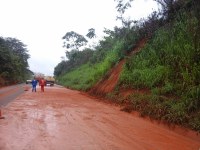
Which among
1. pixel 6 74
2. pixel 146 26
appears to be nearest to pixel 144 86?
pixel 146 26

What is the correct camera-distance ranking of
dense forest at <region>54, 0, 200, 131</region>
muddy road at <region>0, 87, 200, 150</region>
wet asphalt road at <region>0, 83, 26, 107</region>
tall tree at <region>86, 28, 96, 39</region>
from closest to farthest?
1. muddy road at <region>0, 87, 200, 150</region>
2. dense forest at <region>54, 0, 200, 131</region>
3. wet asphalt road at <region>0, 83, 26, 107</region>
4. tall tree at <region>86, 28, 96, 39</region>

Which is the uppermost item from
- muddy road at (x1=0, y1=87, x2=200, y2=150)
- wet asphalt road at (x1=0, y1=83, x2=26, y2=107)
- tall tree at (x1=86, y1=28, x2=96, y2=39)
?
tall tree at (x1=86, y1=28, x2=96, y2=39)

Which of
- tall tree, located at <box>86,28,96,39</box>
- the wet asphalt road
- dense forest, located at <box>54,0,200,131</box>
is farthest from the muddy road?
tall tree, located at <box>86,28,96,39</box>

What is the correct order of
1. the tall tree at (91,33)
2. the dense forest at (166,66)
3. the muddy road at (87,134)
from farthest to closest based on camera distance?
the tall tree at (91,33), the dense forest at (166,66), the muddy road at (87,134)

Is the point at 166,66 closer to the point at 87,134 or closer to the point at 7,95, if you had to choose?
the point at 87,134

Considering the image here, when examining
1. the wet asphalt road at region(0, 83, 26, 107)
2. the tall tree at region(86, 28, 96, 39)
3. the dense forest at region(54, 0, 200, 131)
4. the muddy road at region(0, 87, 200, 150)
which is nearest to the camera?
the muddy road at region(0, 87, 200, 150)

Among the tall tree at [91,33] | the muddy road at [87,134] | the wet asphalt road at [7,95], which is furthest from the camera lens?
the tall tree at [91,33]

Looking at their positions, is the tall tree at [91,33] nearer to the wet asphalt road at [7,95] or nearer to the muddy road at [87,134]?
the wet asphalt road at [7,95]

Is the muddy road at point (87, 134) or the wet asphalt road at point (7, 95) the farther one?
the wet asphalt road at point (7, 95)

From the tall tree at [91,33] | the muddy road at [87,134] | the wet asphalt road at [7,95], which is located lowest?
the muddy road at [87,134]

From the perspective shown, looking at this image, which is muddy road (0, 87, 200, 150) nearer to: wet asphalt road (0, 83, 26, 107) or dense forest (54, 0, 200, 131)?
dense forest (54, 0, 200, 131)

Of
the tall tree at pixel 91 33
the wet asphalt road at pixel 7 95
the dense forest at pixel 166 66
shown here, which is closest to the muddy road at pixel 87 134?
the dense forest at pixel 166 66

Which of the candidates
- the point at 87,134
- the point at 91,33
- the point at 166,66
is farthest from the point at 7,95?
the point at 91,33

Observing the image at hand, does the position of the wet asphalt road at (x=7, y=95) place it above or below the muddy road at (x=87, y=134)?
above
